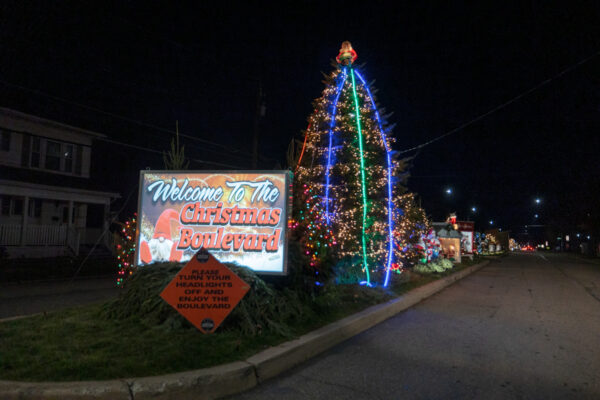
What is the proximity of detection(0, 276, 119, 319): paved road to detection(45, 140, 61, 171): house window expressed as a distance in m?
9.85

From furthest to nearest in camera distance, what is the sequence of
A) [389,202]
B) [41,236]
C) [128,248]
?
[41,236] < [389,202] < [128,248]

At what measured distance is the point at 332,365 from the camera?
17.5ft

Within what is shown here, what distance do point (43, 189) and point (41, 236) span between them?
2274mm

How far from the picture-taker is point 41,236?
19328 millimetres

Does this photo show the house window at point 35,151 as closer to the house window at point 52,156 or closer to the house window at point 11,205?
the house window at point 52,156

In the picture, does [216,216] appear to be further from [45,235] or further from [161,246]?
[45,235]

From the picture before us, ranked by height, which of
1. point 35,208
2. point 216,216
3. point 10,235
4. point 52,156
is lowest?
point 10,235

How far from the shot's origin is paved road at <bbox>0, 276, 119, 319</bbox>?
8.72 metres

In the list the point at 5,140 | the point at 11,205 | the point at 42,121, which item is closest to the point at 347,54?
the point at 42,121

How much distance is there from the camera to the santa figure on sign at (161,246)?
7457mm

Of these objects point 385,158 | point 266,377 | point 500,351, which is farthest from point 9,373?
point 385,158

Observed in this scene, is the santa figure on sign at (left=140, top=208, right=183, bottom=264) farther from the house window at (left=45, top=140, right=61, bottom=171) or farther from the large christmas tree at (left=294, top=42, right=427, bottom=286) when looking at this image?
the house window at (left=45, top=140, right=61, bottom=171)

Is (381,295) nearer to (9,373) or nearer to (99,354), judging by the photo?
(99,354)

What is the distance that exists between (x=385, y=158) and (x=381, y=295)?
404 centimetres
